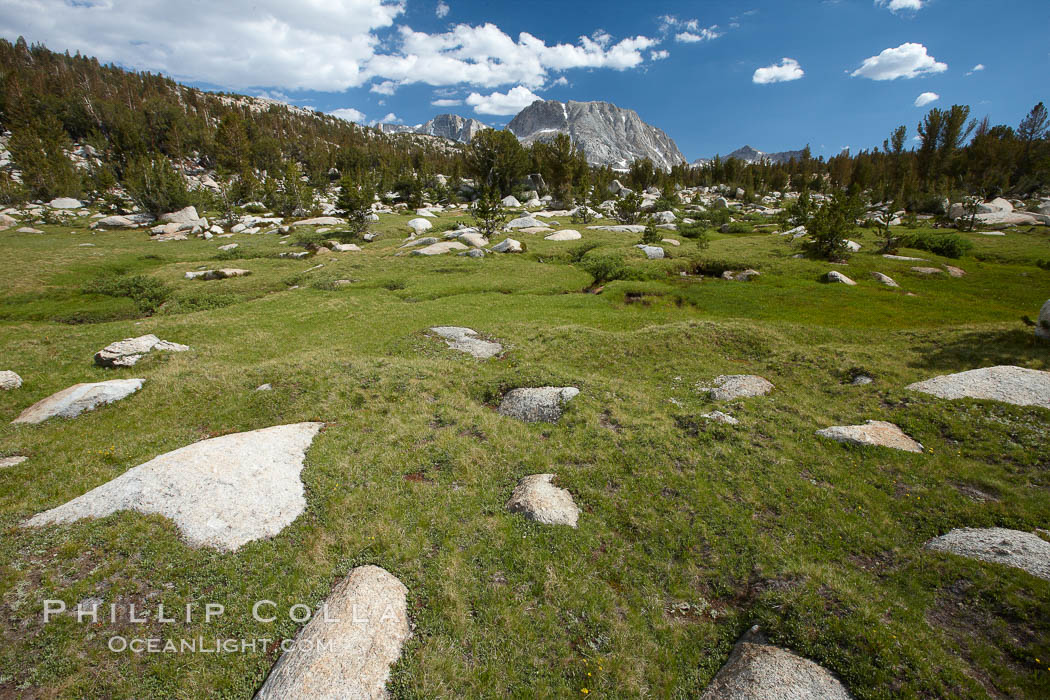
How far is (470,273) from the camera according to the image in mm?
46906

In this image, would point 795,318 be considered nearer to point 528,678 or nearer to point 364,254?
point 528,678

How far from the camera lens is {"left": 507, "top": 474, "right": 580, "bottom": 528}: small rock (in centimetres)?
1173

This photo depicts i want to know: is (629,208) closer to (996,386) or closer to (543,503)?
(996,386)

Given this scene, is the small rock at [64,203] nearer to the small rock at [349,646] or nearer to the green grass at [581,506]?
the green grass at [581,506]

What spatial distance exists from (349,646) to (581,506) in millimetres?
6953

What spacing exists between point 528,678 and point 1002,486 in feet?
49.6

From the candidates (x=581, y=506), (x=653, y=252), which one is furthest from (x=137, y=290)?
(x=653, y=252)

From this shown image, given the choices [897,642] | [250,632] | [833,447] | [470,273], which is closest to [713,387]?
[833,447]

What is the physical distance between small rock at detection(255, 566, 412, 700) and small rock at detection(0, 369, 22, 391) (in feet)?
75.6

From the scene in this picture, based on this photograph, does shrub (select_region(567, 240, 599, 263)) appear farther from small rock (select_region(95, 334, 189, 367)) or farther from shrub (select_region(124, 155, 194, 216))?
shrub (select_region(124, 155, 194, 216))

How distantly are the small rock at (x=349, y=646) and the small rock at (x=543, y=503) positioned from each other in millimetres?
3933

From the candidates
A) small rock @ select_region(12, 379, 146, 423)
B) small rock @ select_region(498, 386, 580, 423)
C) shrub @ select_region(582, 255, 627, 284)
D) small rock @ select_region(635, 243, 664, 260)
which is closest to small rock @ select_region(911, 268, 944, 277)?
small rock @ select_region(635, 243, 664, 260)

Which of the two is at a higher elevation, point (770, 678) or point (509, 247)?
point (509, 247)

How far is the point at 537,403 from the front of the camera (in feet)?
59.8
